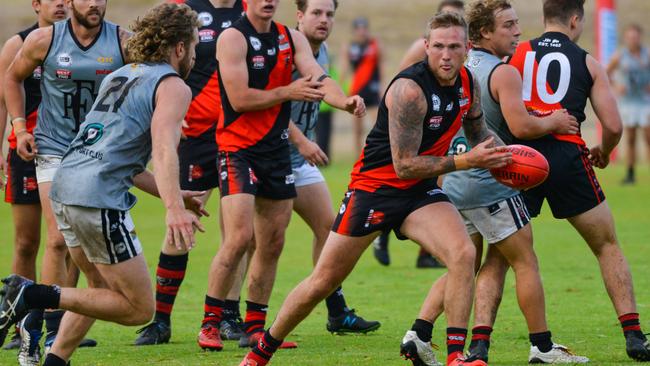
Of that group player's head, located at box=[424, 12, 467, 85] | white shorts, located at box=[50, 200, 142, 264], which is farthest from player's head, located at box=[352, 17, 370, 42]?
white shorts, located at box=[50, 200, 142, 264]

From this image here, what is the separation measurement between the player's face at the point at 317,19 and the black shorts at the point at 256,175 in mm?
1074

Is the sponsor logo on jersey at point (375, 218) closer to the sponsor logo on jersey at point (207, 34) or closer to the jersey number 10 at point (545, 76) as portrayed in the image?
the jersey number 10 at point (545, 76)

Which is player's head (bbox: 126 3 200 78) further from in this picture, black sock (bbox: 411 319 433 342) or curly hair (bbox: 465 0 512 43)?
black sock (bbox: 411 319 433 342)

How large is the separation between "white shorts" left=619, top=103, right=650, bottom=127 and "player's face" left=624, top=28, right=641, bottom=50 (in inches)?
36.1

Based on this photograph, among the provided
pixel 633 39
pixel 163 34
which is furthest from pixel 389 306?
pixel 633 39

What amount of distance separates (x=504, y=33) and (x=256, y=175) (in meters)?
1.92

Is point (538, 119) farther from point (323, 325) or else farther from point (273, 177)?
point (323, 325)

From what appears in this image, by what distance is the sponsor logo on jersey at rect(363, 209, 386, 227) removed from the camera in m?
6.88

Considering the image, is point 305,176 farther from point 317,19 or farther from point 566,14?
point 566,14

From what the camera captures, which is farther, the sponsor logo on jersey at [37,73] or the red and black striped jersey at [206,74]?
the red and black striped jersey at [206,74]

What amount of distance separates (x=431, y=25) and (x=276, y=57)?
1.66 m

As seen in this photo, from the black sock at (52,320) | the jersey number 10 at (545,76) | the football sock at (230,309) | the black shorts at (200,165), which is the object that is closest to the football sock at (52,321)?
the black sock at (52,320)

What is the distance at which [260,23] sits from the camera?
8281 millimetres

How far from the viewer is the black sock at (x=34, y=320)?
7543 millimetres
